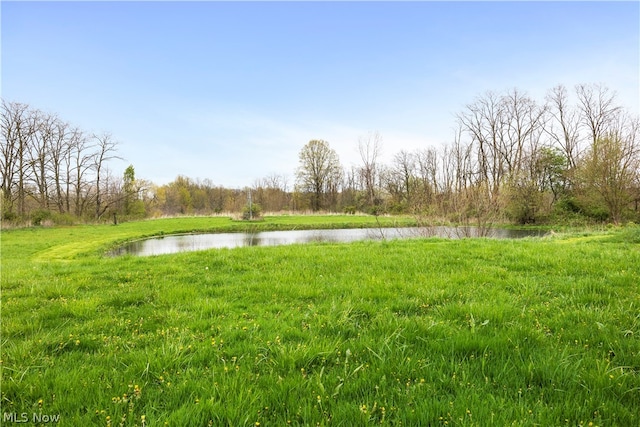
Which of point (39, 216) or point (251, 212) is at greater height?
point (39, 216)

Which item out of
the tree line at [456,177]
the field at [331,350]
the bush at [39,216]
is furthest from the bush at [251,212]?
the field at [331,350]

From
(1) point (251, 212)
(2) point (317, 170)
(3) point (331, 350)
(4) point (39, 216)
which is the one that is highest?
(2) point (317, 170)

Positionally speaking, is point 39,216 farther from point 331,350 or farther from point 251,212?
point 331,350

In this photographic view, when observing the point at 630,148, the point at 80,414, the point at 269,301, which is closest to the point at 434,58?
the point at 269,301

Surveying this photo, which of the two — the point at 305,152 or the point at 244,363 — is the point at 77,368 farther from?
the point at 305,152

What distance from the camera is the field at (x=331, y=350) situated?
1688mm

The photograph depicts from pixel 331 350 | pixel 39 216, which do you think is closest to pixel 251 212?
pixel 39 216

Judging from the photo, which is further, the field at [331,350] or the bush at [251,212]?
the bush at [251,212]

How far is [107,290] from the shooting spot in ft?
14.6

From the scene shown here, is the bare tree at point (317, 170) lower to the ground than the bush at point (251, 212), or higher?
higher

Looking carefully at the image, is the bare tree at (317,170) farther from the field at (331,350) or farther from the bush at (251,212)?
the field at (331,350)

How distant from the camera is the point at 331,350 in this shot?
2.39m

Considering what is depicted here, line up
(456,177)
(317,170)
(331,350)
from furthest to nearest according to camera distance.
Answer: (317,170)
(456,177)
(331,350)

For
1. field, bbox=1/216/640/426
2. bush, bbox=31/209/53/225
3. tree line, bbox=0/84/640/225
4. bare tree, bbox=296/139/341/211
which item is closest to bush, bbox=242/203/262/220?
tree line, bbox=0/84/640/225
